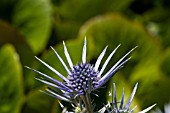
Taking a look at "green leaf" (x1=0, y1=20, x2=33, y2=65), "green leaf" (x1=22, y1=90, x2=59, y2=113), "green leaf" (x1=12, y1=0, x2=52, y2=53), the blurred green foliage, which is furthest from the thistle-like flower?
"green leaf" (x1=12, y1=0, x2=52, y2=53)

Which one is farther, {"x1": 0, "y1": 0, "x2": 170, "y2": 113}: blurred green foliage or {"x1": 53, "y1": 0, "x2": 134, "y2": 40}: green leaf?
{"x1": 53, "y1": 0, "x2": 134, "y2": 40}: green leaf

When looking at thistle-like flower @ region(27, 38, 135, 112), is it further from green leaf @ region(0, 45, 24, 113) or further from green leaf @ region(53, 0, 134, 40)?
green leaf @ region(53, 0, 134, 40)

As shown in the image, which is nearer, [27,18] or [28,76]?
[28,76]

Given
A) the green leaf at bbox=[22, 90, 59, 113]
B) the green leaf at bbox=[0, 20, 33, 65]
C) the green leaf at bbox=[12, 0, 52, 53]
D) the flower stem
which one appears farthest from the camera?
the green leaf at bbox=[12, 0, 52, 53]

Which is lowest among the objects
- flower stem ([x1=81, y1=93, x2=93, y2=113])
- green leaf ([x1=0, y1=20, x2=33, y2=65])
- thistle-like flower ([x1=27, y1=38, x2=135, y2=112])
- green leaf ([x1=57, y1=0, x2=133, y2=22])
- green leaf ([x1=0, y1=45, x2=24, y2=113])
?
flower stem ([x1=81, y1=93, x2=93, y2=113])

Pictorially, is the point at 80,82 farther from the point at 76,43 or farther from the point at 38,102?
the point at 76,43

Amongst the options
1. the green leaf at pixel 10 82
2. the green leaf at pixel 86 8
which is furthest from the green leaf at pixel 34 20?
the green leaf at pixel 10 82

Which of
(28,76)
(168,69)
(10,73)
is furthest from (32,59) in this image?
(168,69)

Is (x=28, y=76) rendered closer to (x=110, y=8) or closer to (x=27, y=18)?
(x=27, y=18)
